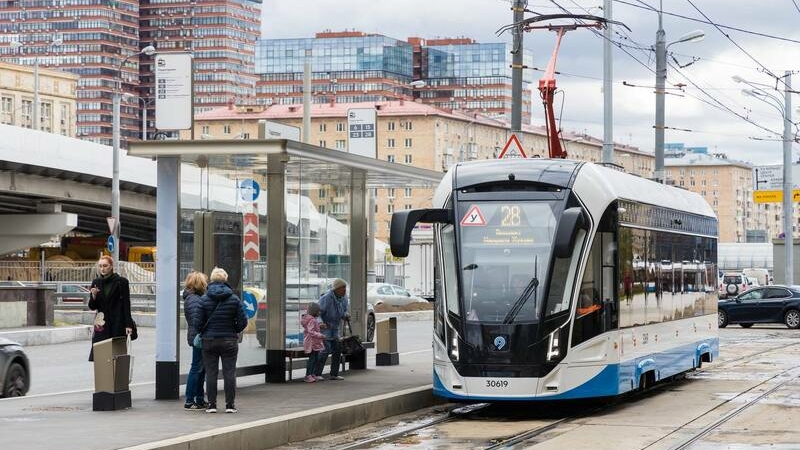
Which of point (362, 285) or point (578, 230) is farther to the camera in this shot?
point (362, 285)

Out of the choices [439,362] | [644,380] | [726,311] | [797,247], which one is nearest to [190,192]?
[439,362]

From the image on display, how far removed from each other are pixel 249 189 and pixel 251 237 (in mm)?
591

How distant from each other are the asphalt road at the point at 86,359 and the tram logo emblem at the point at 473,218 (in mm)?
3242

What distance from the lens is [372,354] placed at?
2866 centimetres

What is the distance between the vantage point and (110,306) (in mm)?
16578

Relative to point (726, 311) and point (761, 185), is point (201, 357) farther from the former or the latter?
point (761, 185)

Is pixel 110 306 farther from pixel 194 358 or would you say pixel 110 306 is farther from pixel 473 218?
pixel 473 218

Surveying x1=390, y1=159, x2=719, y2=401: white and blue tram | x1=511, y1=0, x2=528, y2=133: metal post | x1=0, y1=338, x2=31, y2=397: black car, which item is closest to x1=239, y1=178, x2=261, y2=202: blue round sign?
x1=390, y1=159, x2=719, y2=401: white and blue tram

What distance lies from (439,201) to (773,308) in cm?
2992

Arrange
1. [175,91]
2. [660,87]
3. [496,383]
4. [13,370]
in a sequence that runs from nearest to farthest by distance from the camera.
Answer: [496,383] → [175,91] → [13,370] → [660,87]

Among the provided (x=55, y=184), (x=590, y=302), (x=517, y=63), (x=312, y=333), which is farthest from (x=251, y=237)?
(x=55, y=184)

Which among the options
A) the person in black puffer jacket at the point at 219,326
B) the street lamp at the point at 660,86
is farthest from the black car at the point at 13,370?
the street lamp at the point at 660,86

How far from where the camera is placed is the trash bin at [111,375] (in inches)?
609

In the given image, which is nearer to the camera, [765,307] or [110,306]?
[110,306]
